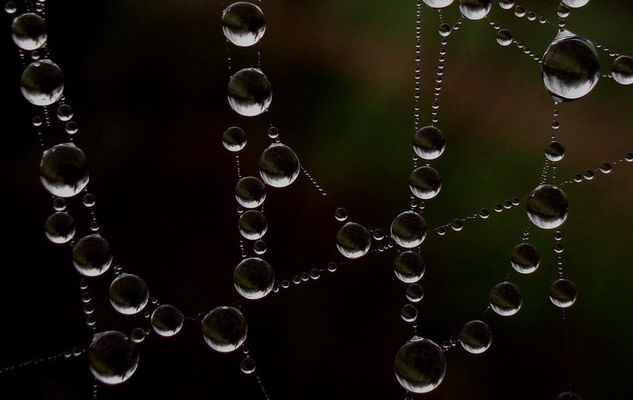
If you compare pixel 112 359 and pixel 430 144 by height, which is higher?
pixel 430 144

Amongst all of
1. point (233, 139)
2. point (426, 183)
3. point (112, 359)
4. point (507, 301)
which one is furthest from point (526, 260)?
point (112, 359)

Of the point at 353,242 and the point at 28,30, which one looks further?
the point at 353,242

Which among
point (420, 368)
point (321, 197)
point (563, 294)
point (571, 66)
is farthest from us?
point (321, 197)

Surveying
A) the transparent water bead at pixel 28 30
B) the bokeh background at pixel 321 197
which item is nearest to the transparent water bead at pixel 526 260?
the bokeh background at pixel 321 197

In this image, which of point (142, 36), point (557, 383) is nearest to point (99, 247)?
point (142, 36)

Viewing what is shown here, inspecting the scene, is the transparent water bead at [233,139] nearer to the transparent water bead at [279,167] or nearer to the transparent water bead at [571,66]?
the transparent water bead at [279,167]

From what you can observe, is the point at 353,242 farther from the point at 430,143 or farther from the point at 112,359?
the point at 112,359

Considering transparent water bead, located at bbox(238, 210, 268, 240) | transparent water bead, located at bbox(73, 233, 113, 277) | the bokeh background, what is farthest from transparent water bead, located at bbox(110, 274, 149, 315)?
the bokeh background
